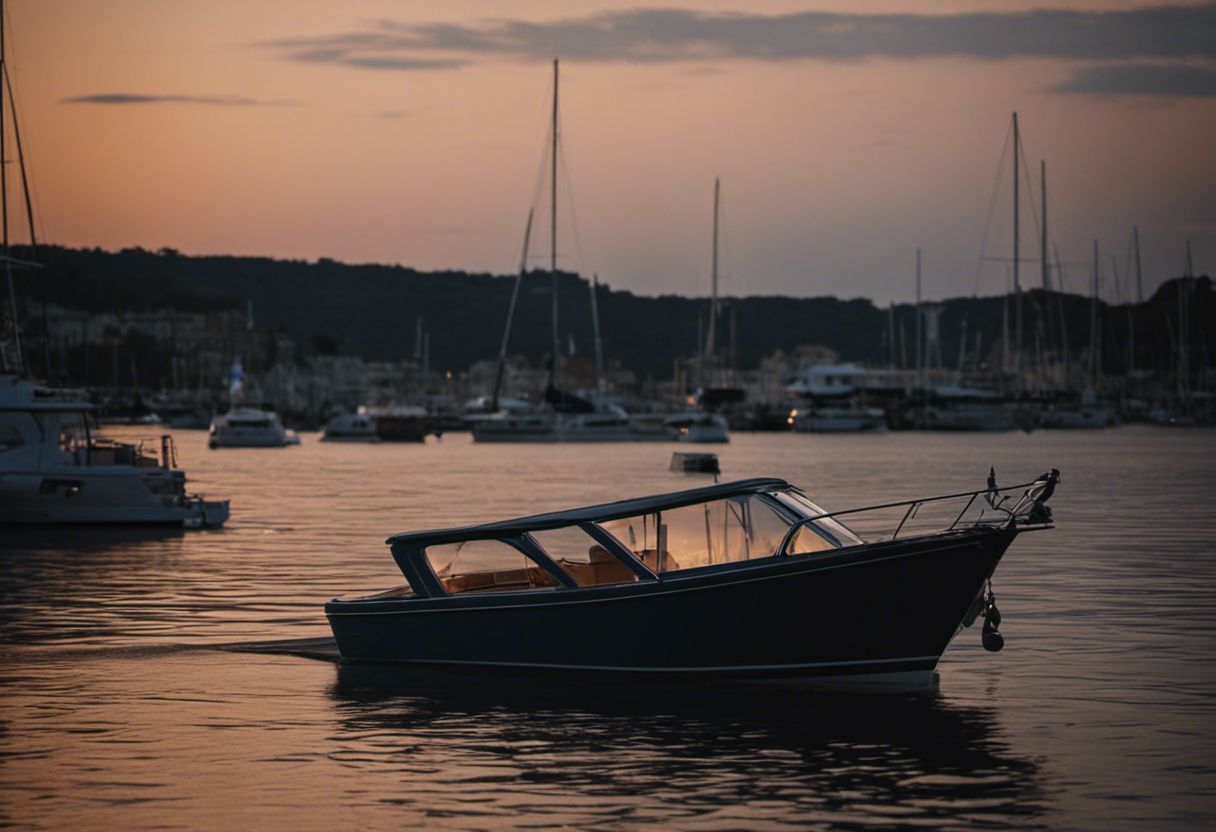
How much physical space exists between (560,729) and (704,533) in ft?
10.3

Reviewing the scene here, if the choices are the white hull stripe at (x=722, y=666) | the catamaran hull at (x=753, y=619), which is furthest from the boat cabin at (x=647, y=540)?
the white hull stripe at (x=722, y=666)

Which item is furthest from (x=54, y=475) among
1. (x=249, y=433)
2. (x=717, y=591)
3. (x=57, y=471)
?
(x=249, y=433)

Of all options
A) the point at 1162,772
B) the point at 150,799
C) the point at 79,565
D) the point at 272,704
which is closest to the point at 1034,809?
the point at 1162,772

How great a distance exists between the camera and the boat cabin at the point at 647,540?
21906mm

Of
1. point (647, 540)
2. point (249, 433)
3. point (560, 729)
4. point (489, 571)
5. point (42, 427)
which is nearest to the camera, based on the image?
point (560, 729)

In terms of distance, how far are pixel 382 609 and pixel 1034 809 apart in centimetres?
952

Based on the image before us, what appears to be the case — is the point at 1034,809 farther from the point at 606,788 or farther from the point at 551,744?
the point at 551,744

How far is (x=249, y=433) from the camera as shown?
14750cm

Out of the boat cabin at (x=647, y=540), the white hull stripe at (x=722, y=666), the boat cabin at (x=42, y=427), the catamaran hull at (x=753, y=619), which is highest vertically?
the boat cabin at (x=42, y=427)

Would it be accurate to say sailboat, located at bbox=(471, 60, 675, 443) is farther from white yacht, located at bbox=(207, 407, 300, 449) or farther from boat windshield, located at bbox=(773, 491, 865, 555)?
boat windshield, located at bbox=(773, 491, 865, 555)

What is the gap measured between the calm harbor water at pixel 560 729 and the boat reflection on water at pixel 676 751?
0.05 m

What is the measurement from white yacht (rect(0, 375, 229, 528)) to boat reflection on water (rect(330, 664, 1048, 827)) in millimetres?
25818

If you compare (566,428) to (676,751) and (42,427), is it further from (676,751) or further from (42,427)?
(676,751)

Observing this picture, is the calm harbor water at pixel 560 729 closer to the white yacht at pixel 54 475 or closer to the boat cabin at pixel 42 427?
the white yacht at pixel 54 475
